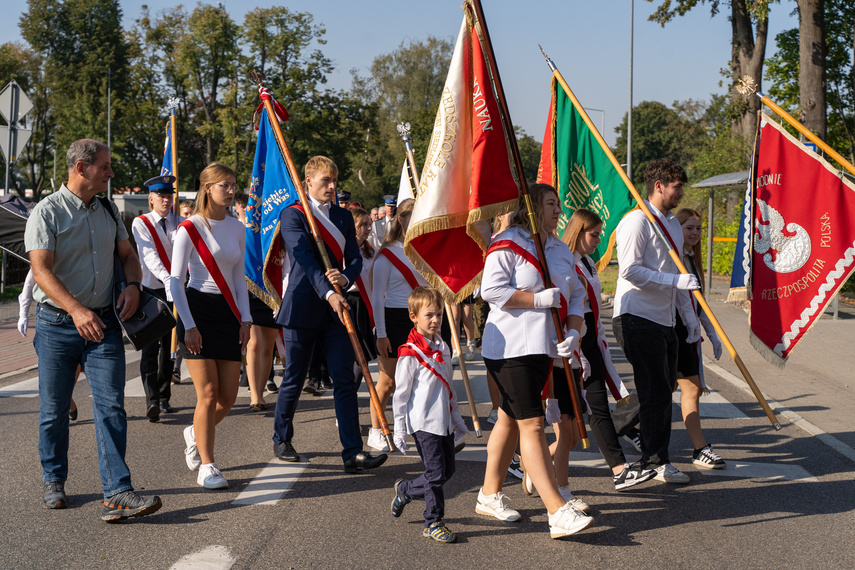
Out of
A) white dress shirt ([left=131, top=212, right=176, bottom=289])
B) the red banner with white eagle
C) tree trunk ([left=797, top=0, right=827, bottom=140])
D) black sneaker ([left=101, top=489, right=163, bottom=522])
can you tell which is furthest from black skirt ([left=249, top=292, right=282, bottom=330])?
tree trunk ([left=797, top=0, right=827, bottom=140])

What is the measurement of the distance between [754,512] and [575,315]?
156cm

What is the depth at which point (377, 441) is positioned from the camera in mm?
6414

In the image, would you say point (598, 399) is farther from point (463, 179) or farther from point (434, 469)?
point (463, 179)

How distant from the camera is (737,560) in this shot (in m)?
4.19

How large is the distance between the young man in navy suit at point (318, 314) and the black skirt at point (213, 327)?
1.13ft

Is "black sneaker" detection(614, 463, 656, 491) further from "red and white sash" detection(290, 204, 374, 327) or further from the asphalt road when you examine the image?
"red and white sash" detection(290, 204, 374, 327)

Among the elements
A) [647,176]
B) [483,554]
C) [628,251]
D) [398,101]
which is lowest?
[483,554]

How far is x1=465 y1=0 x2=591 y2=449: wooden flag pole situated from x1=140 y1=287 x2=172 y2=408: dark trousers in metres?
3.68

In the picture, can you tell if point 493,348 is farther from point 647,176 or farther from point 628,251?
point 647,176

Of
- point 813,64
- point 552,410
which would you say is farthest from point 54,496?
point 813,64

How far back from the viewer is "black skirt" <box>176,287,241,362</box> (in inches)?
217

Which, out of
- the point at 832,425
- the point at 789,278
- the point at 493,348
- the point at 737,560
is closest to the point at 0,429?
the point at 493,348

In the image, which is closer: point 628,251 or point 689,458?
point 628,251

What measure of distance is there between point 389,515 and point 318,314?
5.00 ft
